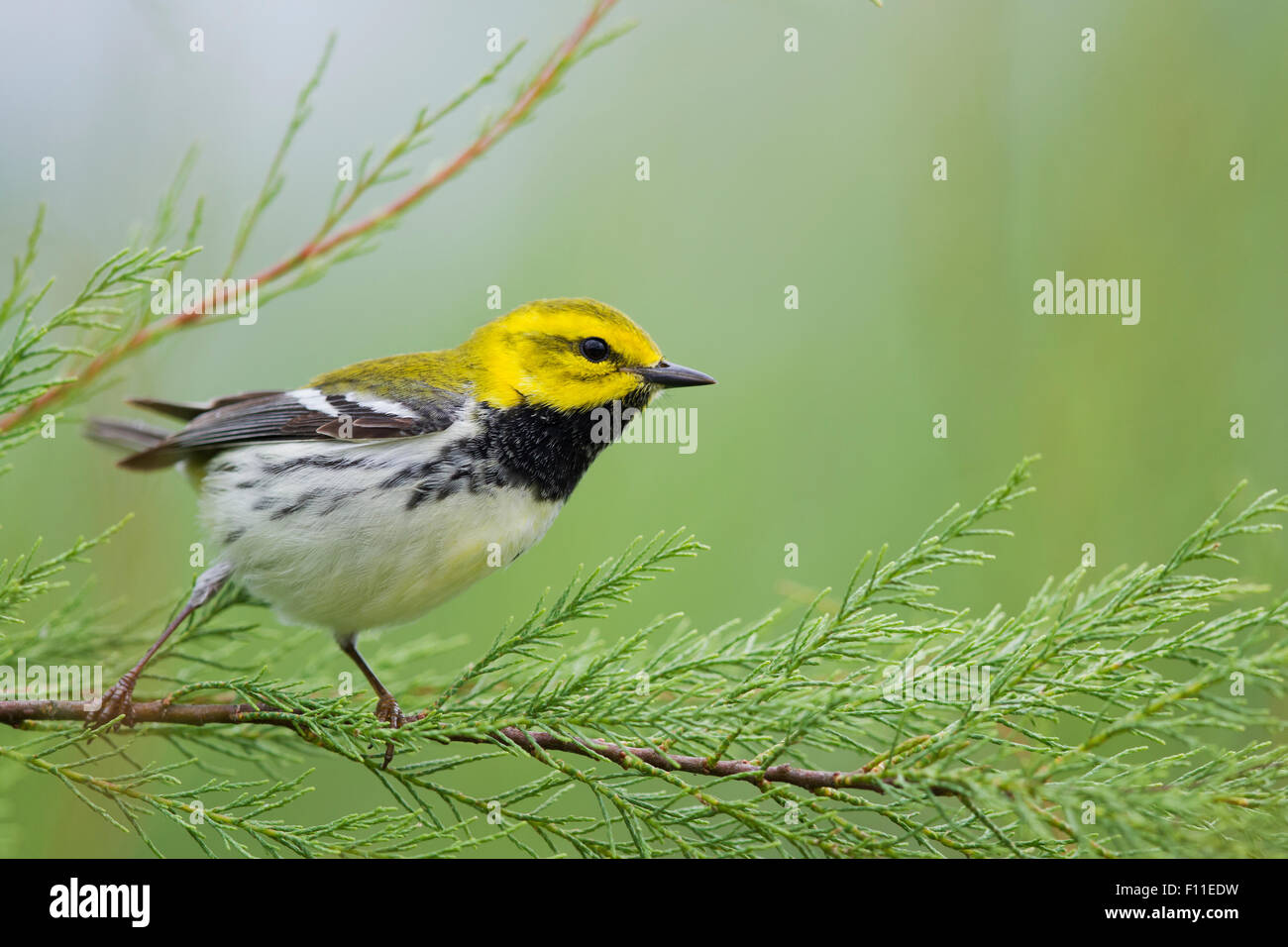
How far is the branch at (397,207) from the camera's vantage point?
7.25ft

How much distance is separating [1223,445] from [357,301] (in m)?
4.00

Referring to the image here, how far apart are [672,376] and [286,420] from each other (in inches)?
44.4

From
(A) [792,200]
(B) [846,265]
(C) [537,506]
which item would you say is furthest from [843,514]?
(C) [537,506]

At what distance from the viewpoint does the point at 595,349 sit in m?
2.96

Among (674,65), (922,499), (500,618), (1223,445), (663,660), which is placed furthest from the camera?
(674,65)

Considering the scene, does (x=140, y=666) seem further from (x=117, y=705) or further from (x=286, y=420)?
(x=286, y=420)

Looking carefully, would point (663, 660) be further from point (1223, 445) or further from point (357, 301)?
point (357, 301)

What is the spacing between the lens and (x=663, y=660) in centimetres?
213

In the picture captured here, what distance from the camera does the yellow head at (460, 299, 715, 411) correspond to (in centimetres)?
290

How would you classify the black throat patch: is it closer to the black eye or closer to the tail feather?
the black eye

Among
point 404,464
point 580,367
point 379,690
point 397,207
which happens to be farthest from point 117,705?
point 580,367

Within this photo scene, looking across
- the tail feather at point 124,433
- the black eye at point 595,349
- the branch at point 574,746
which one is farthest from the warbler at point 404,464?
the branch at point 574,746

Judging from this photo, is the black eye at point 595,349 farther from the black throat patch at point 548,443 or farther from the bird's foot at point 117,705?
the bird's foot at point 117,705
